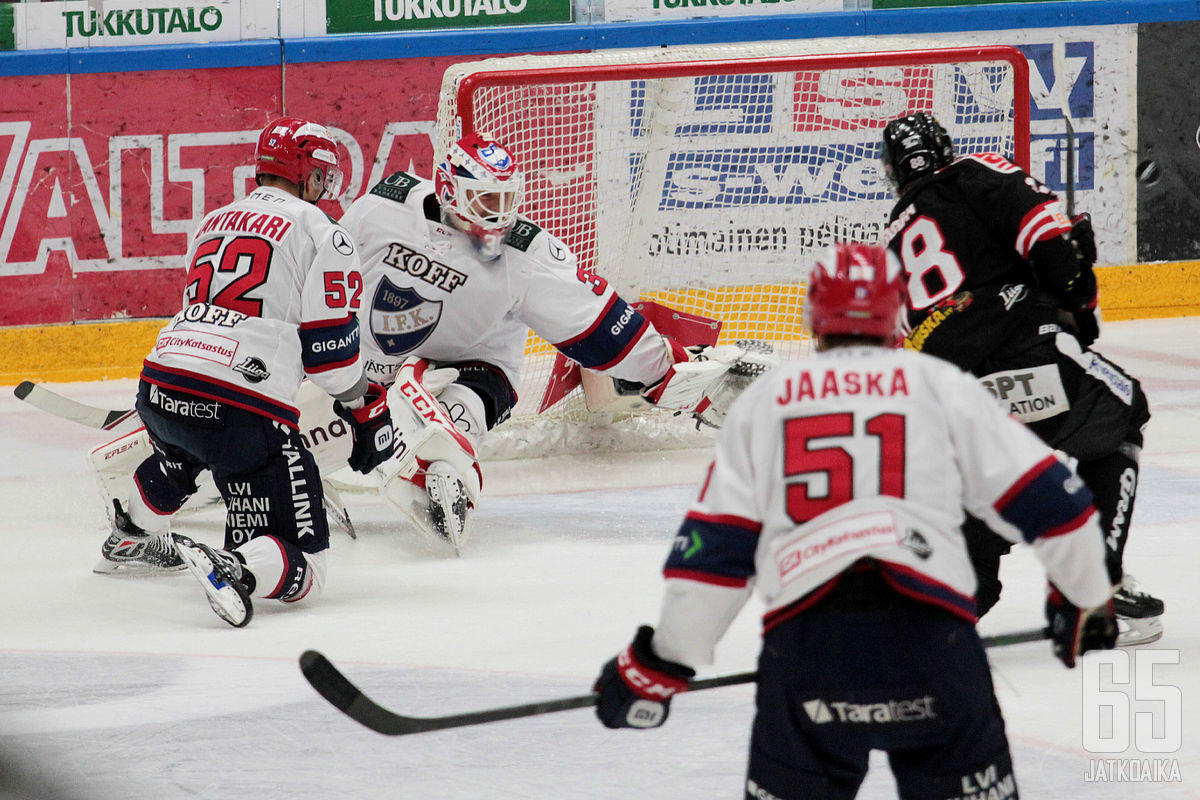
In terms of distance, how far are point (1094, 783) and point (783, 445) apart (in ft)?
4.42

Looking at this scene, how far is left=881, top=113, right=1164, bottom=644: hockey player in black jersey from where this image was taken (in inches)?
141

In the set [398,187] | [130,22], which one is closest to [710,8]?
[130,22]

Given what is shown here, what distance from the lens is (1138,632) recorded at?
12.3 feet

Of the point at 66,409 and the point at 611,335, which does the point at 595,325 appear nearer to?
the point at 611,335

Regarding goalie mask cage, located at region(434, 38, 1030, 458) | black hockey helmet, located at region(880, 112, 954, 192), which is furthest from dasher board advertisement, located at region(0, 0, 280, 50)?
black hockey helmet, located at region(880, 112, 954, 192)

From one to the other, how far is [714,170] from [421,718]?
469cm

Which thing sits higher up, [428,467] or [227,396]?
[227,396]

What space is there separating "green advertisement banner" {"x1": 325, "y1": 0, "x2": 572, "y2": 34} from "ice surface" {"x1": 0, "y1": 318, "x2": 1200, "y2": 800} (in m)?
2.74

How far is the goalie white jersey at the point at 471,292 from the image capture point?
488 centimetres

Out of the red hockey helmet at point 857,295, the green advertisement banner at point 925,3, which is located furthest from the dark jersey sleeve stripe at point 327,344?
the green advertisement banner at point 925,3

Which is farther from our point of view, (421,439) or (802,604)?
(421,439)

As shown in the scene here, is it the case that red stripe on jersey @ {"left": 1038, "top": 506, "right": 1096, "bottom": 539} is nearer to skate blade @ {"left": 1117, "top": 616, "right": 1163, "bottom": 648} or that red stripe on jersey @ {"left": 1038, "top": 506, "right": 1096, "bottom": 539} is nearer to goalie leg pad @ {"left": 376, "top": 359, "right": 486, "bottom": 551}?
skate blade @ {"left": 1117, "top": 616, "right": 1163, "bottom": 648}

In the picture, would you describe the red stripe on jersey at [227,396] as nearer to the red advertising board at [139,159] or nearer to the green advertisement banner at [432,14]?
the red advertising board at [139,159]

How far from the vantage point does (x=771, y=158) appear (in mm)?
6801
